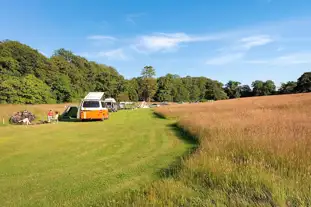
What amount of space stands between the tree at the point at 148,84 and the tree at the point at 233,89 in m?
50.5

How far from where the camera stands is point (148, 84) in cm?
12262

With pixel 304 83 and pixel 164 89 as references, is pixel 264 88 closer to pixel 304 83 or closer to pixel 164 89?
pixel 304 83

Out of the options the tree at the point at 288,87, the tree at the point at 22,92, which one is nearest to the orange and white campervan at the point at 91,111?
the tree at the point at 22,92

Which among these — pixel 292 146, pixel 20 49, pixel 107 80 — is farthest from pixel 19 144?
pixel 107 80

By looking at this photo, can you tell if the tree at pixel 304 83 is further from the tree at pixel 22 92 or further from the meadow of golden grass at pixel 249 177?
the meadow of golden grass at pixel 249 177

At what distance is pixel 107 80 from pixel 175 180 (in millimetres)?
89851

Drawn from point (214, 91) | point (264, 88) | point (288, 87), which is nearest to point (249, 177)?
point (288, 87)

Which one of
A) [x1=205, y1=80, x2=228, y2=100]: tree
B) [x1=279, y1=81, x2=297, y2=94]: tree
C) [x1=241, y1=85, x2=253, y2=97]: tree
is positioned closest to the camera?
[x1=279, y1=81, x2=297, y2=94]: tree

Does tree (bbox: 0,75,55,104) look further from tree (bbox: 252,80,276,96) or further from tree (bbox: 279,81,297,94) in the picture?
tree (bbox: 252,80,276,96)

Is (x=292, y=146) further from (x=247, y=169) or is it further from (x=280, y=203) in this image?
(x=280, y=203)

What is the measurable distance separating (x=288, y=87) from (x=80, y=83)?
285 ft

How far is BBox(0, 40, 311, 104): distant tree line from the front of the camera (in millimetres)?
56594

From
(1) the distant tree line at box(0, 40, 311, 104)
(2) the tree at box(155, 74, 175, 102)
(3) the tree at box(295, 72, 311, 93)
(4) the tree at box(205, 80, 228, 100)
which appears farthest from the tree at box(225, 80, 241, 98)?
(3) the tree at box(295, 72, 311, 93)

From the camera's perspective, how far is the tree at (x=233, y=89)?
14650 centimetres
